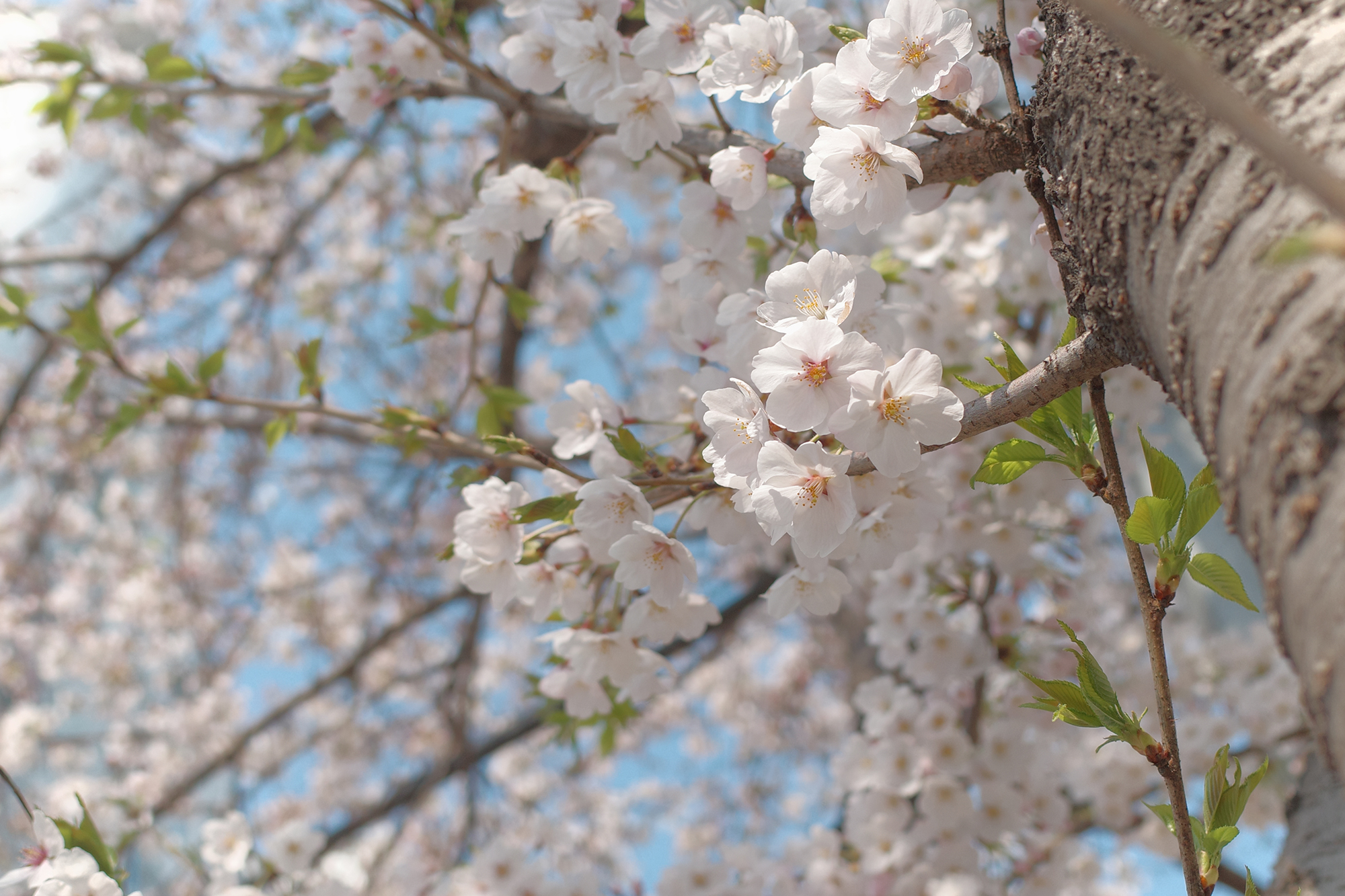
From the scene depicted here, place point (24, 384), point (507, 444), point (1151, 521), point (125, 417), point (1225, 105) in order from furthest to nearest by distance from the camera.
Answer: point (24, 384), point (125, 417), point (507, 444), point (1151, 521), point (1225, 105)

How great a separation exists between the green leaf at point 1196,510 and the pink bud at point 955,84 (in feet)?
1.63

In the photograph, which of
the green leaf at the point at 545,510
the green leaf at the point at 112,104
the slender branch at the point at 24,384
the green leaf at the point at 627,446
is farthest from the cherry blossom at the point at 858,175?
the slender branch at the point at 24,384

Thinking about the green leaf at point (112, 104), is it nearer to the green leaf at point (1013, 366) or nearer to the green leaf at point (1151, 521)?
the green leaf at point (1013, 366)

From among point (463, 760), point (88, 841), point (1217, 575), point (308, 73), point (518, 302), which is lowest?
point (463, 760)

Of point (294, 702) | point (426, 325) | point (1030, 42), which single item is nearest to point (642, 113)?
point (1030, 42)

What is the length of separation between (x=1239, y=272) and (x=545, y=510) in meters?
0.79

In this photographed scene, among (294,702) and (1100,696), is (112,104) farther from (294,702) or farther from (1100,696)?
(294,702)

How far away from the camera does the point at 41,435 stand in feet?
16.1

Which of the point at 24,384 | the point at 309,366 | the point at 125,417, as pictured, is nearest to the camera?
the point at 309,366

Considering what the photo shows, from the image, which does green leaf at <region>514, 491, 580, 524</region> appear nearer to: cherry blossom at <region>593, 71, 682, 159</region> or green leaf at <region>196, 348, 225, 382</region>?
cherry blossom at <region>593, 71, 682, 159</region>

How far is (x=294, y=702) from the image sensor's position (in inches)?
133

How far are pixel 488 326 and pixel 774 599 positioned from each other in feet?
14.8

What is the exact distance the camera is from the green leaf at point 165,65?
1.80 meters

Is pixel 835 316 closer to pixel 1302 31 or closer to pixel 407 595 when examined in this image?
pixel 1302 31
